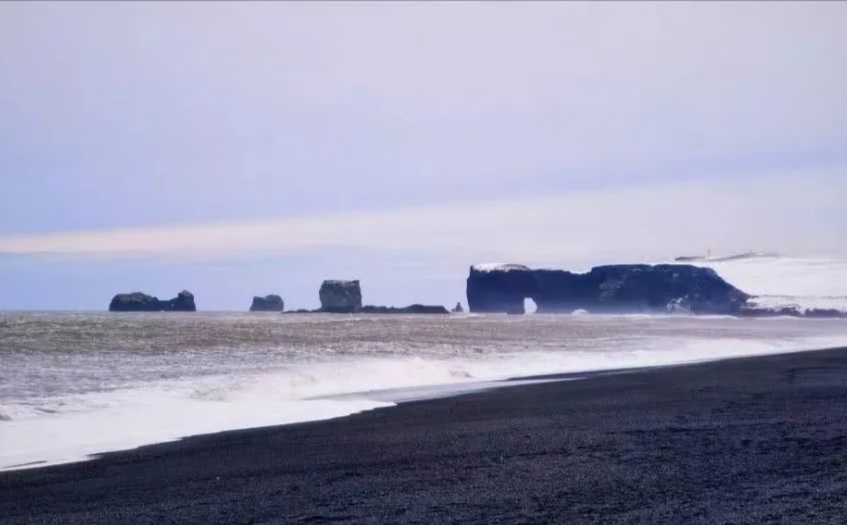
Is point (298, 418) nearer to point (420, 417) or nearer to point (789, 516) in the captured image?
point (420, 417)

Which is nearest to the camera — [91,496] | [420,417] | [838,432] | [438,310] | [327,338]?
[91,496]

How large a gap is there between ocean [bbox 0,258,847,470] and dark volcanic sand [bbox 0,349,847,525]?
1905 millimetres

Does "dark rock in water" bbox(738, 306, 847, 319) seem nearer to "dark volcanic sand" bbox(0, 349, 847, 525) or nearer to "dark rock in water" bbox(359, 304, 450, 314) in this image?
"dark rock in water" bbox(359, 304, 450, 314)

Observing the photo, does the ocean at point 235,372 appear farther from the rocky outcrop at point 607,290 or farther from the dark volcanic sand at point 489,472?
the rocky outcrop at point 607,290

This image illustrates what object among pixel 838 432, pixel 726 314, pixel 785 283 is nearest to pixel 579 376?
pixel 838 432

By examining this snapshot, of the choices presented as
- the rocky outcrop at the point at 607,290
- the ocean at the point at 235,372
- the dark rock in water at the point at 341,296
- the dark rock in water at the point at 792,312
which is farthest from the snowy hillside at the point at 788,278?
the ocean at the point at 235,372

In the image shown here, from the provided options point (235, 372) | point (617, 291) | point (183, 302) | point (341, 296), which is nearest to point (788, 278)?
point (617, 291)

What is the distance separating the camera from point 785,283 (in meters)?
111

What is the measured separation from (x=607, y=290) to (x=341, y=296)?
29.2 m

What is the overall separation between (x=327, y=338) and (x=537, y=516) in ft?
118

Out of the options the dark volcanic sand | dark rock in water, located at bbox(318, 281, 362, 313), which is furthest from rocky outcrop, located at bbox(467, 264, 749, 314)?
the dark volcanic sand

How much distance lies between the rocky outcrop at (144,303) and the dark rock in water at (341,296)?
14544 millimetres

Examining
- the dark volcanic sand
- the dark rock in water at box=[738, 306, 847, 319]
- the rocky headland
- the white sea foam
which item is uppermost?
the rocky headland

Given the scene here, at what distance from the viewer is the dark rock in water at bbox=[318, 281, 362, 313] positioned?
116 m
